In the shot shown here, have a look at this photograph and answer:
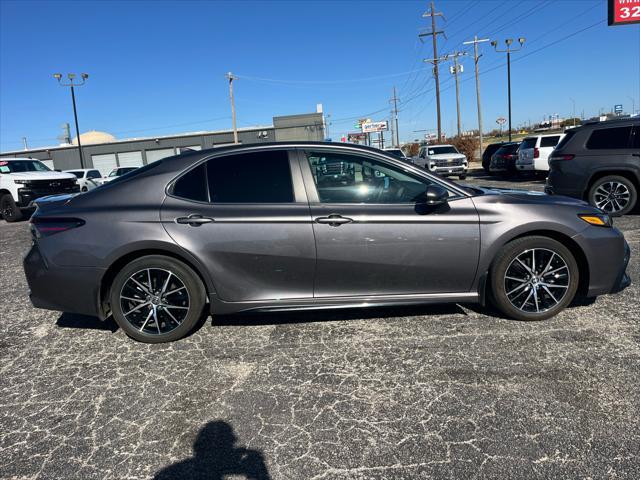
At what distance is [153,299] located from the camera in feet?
12.1

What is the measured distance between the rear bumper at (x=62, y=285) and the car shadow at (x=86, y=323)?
0.57 metres

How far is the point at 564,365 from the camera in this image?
3.12 meters

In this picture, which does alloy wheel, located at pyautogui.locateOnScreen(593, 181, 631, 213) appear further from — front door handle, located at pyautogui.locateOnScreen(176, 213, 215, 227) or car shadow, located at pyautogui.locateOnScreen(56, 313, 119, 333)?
car shadow, located at pyautogui.locateOnScreen(56, 313, 119, 333)

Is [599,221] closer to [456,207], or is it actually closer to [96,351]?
[456,207]

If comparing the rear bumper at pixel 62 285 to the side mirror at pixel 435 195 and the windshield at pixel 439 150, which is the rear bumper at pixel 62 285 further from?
the windshield at pixel 439 150

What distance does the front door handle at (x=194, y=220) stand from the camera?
11.7ft

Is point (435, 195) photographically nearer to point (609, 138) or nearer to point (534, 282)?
point (534, 282)

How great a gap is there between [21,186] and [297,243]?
42.7 ft

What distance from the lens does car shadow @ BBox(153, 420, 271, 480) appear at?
2223 mm

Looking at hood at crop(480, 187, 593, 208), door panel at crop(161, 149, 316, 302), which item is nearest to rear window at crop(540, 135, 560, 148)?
hood at crop(480, 187, 593, 208)

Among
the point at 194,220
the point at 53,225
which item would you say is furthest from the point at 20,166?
the point at 194,220

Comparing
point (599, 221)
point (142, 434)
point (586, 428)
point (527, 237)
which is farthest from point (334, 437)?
point (599, 221)

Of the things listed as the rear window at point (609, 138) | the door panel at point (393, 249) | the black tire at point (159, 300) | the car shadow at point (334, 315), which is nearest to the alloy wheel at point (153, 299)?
the black tire at point (159, 300)

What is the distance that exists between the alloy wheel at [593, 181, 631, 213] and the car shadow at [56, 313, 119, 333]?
27.9 feet
